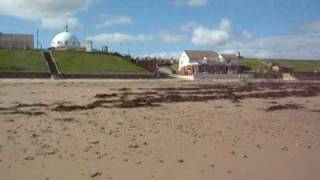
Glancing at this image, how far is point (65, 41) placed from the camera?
120 meters

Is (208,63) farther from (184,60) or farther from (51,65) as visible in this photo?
(51,65)

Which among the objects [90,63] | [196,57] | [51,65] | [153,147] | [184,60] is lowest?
[153,147]

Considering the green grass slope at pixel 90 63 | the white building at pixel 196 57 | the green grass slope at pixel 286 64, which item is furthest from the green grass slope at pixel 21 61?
the green grass slope at pixel 286 64

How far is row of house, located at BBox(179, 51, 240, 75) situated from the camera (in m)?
109

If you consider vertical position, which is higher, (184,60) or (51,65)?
(184,60)

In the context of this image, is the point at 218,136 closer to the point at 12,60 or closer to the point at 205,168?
the point at 205,168

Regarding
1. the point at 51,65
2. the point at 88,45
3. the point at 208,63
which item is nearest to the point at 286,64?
the point at 208,63

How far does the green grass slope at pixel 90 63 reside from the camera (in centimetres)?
8450

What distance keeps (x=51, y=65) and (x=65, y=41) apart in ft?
113

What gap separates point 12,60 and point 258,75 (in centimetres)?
4885

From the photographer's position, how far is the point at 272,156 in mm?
13336

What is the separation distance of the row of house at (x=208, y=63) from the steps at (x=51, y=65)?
29.3 meters

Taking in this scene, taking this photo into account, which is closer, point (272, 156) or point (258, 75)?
point (272, 156)

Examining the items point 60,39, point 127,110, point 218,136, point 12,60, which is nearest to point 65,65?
point 12,60
